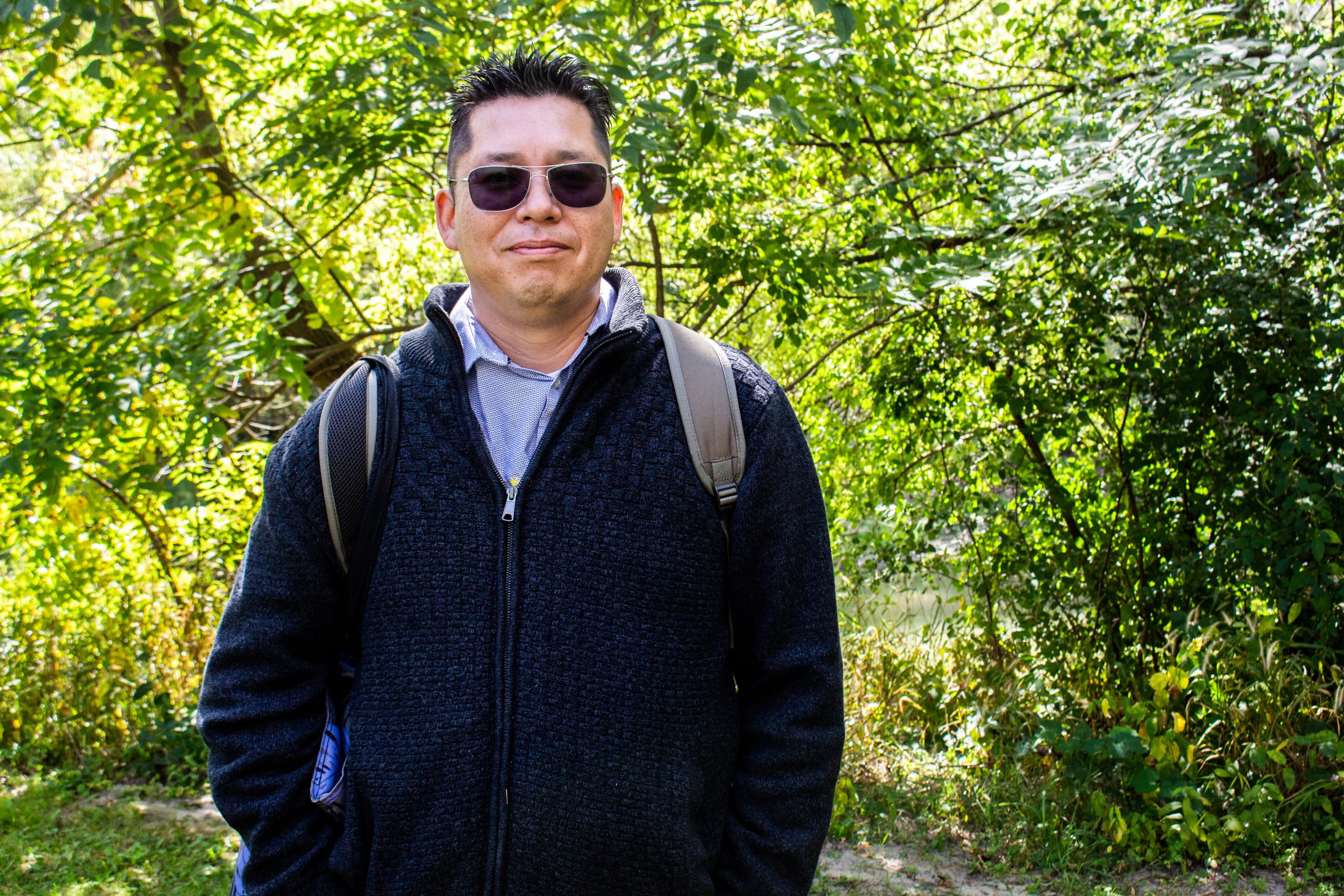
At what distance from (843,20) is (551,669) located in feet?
6.94

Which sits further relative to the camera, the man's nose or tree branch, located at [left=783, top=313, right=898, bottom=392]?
tree branch, located at [left=783, top=313, right=898, bottom=392]

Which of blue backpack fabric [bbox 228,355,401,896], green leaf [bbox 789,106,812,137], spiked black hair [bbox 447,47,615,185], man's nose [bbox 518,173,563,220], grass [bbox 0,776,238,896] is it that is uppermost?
green leaf [bbox 789,106,812,137]

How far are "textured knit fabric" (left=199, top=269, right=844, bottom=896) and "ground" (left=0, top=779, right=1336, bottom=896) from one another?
8.21 ft

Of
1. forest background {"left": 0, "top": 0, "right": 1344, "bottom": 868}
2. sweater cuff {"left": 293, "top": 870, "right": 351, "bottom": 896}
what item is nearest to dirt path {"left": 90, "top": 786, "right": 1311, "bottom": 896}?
forest background {"left": 0, "top": 0, "right": 1344, "bottom": 868}

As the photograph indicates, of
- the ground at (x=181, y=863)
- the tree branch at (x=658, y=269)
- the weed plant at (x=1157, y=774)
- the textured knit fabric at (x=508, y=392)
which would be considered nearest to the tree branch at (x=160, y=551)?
the ground at (x=181, y=863)

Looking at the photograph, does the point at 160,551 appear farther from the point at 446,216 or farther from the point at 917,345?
the point at 446,216

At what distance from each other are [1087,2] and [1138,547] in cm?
290

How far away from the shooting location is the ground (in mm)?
3664

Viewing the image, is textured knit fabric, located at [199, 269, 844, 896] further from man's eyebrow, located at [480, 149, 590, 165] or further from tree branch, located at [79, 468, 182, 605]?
tree branch, located at [79, 468, 182, 605]

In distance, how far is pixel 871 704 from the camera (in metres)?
5.19

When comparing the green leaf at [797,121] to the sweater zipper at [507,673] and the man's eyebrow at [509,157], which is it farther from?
the sweater zipper at [507,673]

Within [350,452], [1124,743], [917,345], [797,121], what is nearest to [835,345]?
[917,345]

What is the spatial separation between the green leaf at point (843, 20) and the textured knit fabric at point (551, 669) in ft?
5.26

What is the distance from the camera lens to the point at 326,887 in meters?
1.50
